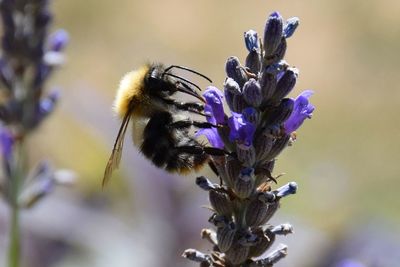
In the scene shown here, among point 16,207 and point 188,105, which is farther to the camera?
point 16,207

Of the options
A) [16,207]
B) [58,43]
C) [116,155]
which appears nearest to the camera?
[116,155]

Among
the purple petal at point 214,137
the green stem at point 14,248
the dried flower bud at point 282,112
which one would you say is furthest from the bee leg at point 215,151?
the green stem at point 14,248

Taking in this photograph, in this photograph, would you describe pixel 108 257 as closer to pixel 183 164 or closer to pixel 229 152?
pixel 183 164

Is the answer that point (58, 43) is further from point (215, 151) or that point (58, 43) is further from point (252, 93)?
point (252, 93)

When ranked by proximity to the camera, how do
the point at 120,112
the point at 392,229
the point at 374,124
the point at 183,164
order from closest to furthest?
1. the point at 183,164
2. the point at 120,112
3. the point at 392,229
4. the point at 374,124

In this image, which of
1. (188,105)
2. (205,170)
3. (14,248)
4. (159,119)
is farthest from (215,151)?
(205,170)

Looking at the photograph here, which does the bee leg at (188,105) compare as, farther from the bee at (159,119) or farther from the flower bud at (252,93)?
the flower bud at (252,93)

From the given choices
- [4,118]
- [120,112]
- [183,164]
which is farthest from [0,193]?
[183,164]

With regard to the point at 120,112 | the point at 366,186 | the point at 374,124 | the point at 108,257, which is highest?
the point at 374,124
